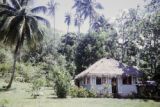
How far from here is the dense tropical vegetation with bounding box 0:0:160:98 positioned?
35.9 meters

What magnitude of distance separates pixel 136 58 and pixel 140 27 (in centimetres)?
944

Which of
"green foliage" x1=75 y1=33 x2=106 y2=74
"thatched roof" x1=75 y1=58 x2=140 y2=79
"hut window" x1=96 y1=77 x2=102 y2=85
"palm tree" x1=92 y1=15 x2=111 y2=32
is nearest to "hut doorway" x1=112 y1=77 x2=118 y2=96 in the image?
"thatched roof" x1=75 y1=58 x2=140 y2=79

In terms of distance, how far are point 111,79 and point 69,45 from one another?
25.5m

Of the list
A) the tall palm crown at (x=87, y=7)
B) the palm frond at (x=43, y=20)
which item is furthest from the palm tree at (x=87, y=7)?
the palm frond at (x=43, y=20)

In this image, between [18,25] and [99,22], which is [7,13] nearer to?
[18,25]

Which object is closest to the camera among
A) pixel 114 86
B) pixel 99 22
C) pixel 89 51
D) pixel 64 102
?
pixel 64 102

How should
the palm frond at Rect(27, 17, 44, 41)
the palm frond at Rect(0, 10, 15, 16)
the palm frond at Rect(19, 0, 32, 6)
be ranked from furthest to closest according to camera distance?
the palm frond at Rect(19, 0, 32, 6)
the palm frond at Rect(27, 17, 44, 41)
the palm frond at Rect(0, 10, 15, 16)

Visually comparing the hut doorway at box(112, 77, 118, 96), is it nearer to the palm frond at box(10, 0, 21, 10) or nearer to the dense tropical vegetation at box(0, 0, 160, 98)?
the dense tropical vegetation at box(0, 0, 160, 98)

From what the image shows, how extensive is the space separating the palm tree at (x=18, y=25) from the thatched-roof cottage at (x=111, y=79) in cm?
863

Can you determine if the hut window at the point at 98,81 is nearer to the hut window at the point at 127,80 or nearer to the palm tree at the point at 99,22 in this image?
the hut window at the point at 127,80

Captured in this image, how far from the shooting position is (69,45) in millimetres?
60500

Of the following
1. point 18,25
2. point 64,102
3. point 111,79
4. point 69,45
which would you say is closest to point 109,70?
point 111,79

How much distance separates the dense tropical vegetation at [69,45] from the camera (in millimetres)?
35938

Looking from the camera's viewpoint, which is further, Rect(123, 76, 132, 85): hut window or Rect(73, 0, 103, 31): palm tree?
Rect(73, 0, 103, 31): palm tree
